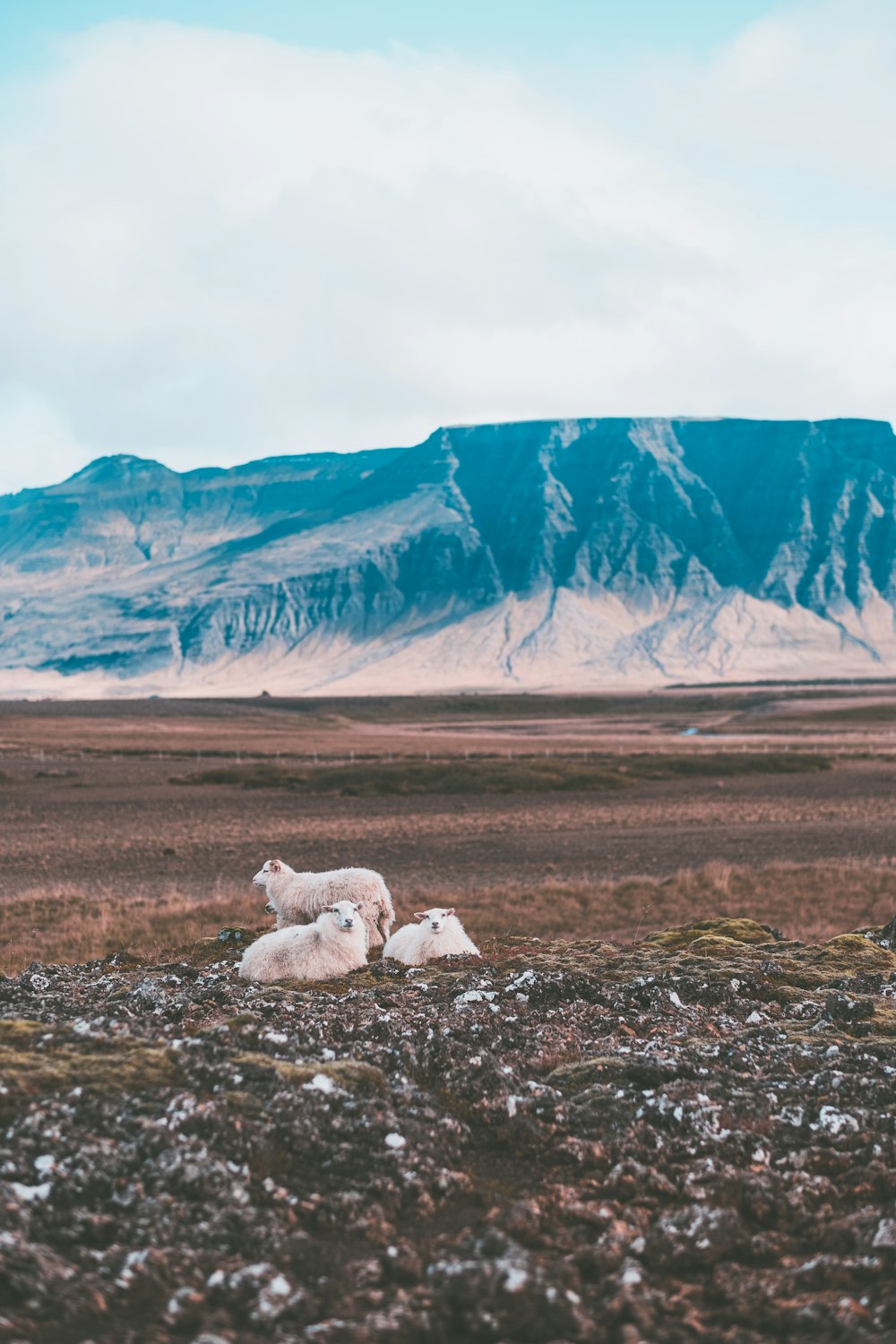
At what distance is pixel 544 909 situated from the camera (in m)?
23.1

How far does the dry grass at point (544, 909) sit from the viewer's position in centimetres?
1973

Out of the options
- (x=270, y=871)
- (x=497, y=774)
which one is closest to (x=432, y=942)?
(x=270, y=871)

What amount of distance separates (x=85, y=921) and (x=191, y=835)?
17.2 metres

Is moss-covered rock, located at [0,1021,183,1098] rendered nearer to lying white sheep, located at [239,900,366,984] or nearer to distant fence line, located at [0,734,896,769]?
lying white sheep, located at [239,900,366,984]

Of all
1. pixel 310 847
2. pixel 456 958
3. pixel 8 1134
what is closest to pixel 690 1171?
pixel 8 1134

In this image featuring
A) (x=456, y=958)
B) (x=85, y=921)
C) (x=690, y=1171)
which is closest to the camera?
(x=690, y=1171)

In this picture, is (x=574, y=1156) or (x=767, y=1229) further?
(x=574, y=1156)

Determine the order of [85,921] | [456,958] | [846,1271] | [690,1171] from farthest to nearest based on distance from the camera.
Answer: [85,921]
[456,958]
[690,1171]
[846,1271]

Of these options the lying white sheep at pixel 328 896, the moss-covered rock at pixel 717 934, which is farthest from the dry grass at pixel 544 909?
the moss-covered rock at pixel 717 934

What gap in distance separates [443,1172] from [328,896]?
378 inches

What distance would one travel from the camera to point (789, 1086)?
768 cm

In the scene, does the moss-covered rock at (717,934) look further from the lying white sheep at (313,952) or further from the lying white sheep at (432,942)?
the lying white sheep at (313,952)

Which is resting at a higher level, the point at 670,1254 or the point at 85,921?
the point at 670,1254

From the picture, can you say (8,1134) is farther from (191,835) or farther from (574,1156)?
(191,835)
